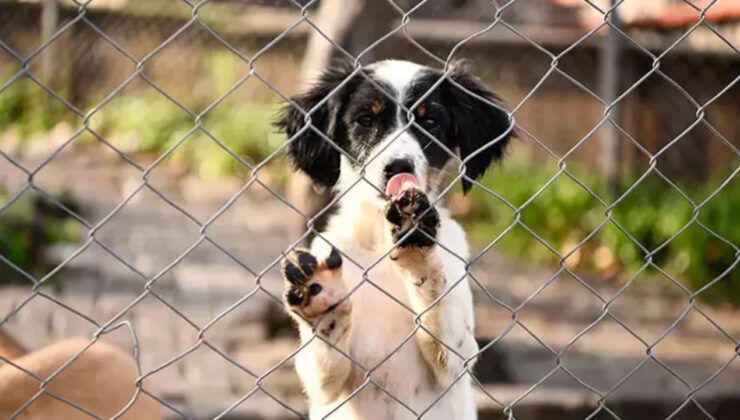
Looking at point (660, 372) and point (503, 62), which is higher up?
point (660, 372)

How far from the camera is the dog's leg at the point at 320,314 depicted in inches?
102

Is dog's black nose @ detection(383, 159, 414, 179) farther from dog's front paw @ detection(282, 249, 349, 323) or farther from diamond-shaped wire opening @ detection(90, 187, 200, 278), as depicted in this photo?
diamond-shaped wire opening @ detection(90, 187, 200, 278)

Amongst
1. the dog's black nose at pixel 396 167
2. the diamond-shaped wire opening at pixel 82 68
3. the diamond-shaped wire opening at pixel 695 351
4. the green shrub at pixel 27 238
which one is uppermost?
the dog's black nose at pixel 396 167

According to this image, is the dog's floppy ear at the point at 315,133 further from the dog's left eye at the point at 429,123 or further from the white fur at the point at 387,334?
the dog's left eye at the point at 429,123

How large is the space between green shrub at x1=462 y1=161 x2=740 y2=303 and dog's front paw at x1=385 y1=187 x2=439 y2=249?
438 cm

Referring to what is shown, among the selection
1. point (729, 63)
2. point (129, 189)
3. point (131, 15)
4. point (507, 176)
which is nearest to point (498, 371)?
point (507, 176)

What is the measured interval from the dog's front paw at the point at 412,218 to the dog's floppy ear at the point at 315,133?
73 centimetres

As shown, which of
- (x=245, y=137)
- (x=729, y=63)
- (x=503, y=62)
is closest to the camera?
(x=729, y=63)

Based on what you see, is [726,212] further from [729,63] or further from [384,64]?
[384,64]

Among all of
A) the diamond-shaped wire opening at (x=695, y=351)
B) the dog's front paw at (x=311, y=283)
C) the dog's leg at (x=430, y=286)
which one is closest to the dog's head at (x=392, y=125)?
the dog's leg at (x=430, y=286)

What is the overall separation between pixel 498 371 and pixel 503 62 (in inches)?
195

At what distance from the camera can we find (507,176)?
30.5 feet

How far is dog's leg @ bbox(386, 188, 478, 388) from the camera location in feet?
8.38

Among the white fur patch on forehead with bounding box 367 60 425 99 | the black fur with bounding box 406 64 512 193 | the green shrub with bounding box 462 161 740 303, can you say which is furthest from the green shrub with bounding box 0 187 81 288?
the black fur with bounding box 406 64 512 193
